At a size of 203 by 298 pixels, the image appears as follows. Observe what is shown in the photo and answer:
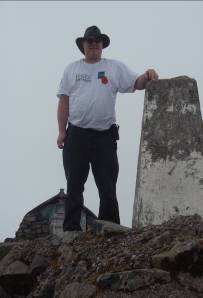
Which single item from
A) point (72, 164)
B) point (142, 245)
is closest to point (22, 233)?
point (72, 164)

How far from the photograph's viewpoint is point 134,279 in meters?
3.72

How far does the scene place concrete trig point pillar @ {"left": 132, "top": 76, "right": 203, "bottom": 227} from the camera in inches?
212

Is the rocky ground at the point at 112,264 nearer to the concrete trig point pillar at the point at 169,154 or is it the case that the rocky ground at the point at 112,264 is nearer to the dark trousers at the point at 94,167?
the dark trousers at the point at 94,167

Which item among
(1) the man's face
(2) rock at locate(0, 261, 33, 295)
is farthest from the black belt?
(2) rock at locate(0, 261, 33, 295)

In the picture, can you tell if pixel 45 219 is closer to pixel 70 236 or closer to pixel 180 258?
pixel 70 236

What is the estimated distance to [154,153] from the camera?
18.2ft

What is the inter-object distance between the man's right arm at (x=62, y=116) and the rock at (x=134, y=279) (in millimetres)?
2290

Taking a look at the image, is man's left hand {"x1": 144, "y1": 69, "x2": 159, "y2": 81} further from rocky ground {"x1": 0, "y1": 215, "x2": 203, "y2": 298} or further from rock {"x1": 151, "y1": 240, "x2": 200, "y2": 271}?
rock {"x1": 151, "y1": 240, "x2": 200, "y2": 271}

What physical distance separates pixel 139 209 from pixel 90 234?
0.64 m

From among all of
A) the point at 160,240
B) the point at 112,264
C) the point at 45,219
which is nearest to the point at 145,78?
the point at 160,240

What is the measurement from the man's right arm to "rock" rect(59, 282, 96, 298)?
2075mm

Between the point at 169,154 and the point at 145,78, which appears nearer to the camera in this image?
the point at 169,154

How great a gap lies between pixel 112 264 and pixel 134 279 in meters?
0.39

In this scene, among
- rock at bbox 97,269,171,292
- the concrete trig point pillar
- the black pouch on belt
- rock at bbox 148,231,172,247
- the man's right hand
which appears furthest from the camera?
the man's right hand
